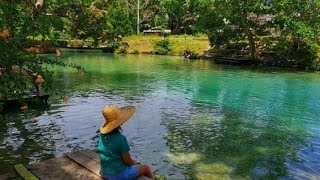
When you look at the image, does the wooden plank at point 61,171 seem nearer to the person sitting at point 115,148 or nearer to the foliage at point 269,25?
the person sitting at point 115,148

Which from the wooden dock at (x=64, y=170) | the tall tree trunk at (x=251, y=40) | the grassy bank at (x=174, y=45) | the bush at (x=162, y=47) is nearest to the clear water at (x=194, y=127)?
the wooden dock at (x=64, y=170)

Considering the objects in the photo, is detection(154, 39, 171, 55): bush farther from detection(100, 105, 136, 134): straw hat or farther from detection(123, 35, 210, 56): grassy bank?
detection(100, 105, 136, 134): straw hat

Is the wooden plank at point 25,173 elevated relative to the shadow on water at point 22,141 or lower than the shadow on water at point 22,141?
elevated

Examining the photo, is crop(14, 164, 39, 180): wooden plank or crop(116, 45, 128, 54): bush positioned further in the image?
crop(116, 45, 128, 54): bush

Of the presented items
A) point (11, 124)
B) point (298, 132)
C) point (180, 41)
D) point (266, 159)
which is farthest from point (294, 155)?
point (180, 41)

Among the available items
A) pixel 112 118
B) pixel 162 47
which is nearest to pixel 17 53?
pixel 112 118

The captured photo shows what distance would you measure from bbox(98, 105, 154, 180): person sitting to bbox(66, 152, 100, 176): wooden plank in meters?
0.69

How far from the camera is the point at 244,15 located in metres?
33.9

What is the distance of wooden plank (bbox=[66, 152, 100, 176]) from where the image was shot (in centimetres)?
674

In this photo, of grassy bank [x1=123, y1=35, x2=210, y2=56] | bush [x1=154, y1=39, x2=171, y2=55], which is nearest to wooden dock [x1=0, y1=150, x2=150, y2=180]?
grassy bank [x1=123, y1=35, x2=210, y2=56]

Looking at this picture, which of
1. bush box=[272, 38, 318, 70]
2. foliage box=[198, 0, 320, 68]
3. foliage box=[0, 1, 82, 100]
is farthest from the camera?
bush box=[272, 38, 318, 70]

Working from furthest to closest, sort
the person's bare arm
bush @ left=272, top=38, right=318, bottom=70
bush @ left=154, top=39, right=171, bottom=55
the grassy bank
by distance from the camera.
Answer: bush @ left=154, top=39, right=171, bottom=55, the grassy bank, bush @ left=272, top=38, right=318, bottom=70, the person's bare arm

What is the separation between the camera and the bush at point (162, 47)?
150 ft

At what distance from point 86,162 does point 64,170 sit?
44cm
